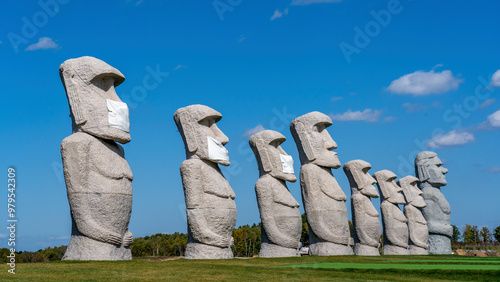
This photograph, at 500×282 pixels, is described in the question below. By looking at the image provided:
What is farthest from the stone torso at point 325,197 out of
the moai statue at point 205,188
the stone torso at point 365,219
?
the moai statue at point 205,188

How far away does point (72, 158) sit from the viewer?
10641 millimetres

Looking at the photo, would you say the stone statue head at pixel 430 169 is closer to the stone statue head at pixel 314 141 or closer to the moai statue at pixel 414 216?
the moai statue at pixel 414 216

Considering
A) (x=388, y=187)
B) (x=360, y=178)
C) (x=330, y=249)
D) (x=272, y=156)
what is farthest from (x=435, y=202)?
(x=272, y=156)

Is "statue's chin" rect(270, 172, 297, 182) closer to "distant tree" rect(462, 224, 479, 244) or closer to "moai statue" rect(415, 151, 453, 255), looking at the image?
"moai statue" rect(415, 151, 453, 255)

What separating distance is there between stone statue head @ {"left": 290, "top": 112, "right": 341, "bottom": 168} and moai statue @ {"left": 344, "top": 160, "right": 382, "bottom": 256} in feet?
8.21

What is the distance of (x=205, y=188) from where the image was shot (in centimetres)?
1275

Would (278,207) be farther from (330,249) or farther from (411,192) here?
(411,192)

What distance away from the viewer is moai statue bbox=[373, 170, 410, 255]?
19.9m

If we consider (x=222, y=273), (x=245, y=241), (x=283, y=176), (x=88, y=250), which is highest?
(x=283, y=176)

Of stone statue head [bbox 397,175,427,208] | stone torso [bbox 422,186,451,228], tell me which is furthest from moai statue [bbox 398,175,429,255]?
stone torso [bbox 422,186,451,228]

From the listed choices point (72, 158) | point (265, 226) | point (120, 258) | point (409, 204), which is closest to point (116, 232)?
point (120, 258)

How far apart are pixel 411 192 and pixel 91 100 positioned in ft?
48.6

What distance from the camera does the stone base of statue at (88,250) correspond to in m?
10.5

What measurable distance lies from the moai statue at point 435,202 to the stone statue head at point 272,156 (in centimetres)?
945
